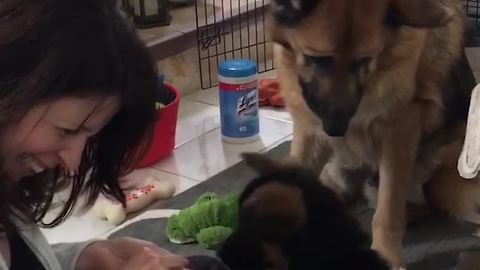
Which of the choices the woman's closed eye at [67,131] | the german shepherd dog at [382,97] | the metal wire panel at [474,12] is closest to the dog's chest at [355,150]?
the german shepherd dog at [382,97]

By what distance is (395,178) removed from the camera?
198 cm

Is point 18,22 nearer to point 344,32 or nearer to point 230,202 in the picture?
point 344,32

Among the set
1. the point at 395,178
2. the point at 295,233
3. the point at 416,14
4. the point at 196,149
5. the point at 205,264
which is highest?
the point at 416,14

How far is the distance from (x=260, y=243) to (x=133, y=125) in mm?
294

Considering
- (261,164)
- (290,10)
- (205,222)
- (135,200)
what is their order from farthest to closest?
1. (135,200)
2. (205,222)
3. (290,10)
4. (261,164)

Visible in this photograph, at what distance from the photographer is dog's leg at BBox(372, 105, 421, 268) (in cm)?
196

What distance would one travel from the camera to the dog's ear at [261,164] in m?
1.39

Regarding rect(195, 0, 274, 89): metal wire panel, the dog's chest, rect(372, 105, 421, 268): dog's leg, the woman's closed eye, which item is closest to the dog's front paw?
rect(372, 105, 421, 268): dog's leg

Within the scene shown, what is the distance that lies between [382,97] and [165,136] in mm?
833

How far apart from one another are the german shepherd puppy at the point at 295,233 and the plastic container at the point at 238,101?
1.29 meters

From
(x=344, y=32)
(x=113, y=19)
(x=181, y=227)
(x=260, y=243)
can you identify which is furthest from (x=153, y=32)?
(x=113, y=19)

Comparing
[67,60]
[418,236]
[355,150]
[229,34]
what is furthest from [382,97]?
[229,34]

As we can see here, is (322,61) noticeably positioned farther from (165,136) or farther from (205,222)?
(165,136)

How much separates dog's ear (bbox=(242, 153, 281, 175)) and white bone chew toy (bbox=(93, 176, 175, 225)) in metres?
0.70
